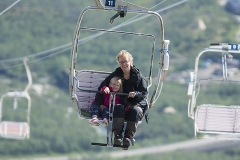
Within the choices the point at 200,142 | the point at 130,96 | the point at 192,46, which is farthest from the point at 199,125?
the point at 192,46

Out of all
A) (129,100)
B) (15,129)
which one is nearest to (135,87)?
(129,100)

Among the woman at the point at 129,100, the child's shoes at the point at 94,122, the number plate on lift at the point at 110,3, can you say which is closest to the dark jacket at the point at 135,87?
the woman at the point at 129,100

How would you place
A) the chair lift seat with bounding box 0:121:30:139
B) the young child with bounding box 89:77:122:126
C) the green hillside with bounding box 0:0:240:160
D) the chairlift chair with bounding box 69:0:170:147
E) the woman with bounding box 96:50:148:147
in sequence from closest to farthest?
the chairlift chair with bounding box 69:0:170:147 → the woman with bounding box 96:50:148:147 → the young child with bounding box 89:77:122:126 → the chair lift seat with bounding box 0:121:30:139 → the green hillside with bounding box 0:0:240:160

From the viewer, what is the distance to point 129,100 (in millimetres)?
13555

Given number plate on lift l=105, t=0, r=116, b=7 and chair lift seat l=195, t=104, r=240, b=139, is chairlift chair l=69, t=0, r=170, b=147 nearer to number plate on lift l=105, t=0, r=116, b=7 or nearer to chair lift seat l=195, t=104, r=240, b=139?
number plate on lift l=105, t=0, r=116, b=7

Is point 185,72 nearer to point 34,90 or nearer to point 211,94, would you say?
point 211,94

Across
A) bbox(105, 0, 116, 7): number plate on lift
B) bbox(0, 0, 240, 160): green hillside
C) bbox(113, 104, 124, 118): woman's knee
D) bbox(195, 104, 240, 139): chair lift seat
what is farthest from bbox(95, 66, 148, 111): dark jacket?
bbox(0, 0, 240, 160): green hillside

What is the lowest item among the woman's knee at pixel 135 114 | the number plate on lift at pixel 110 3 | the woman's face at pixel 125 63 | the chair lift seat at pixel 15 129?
the chair lift seat at pixel 15 129

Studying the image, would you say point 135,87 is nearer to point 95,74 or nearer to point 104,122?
point 104,122

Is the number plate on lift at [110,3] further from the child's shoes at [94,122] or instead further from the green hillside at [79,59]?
the green hillside at [79,59]

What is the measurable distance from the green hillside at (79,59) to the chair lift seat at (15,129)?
56.5 m

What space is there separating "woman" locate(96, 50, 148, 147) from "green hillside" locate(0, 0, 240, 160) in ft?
214

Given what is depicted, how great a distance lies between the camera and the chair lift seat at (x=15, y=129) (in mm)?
21039

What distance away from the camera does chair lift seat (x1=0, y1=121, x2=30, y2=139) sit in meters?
21.0
